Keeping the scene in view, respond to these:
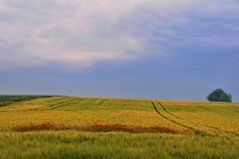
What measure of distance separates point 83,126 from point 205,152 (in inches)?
773

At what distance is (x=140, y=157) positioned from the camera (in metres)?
8.14

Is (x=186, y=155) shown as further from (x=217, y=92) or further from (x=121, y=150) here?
(x=217, y=92)

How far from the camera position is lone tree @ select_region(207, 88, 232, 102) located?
141 meters

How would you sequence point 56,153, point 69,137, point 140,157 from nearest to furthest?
point 140,157, point 56,153, point 69,137

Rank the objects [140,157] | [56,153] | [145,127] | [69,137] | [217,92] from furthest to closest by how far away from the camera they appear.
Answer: [217,92] < [145,127] < [69,137] < [56,153] < [140,157]

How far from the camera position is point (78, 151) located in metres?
8.99

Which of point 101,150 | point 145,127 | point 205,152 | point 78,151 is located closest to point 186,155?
point 205,152

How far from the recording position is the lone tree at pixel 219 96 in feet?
462

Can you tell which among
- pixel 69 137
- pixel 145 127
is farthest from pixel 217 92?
pixel 69 137

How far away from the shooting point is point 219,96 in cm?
14250

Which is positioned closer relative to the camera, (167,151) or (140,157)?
(140,157)

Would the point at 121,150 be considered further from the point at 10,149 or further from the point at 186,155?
the point at 10,149

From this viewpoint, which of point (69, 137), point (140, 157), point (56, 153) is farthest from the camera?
point (69, 137)

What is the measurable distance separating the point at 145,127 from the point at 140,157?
1968 cm
